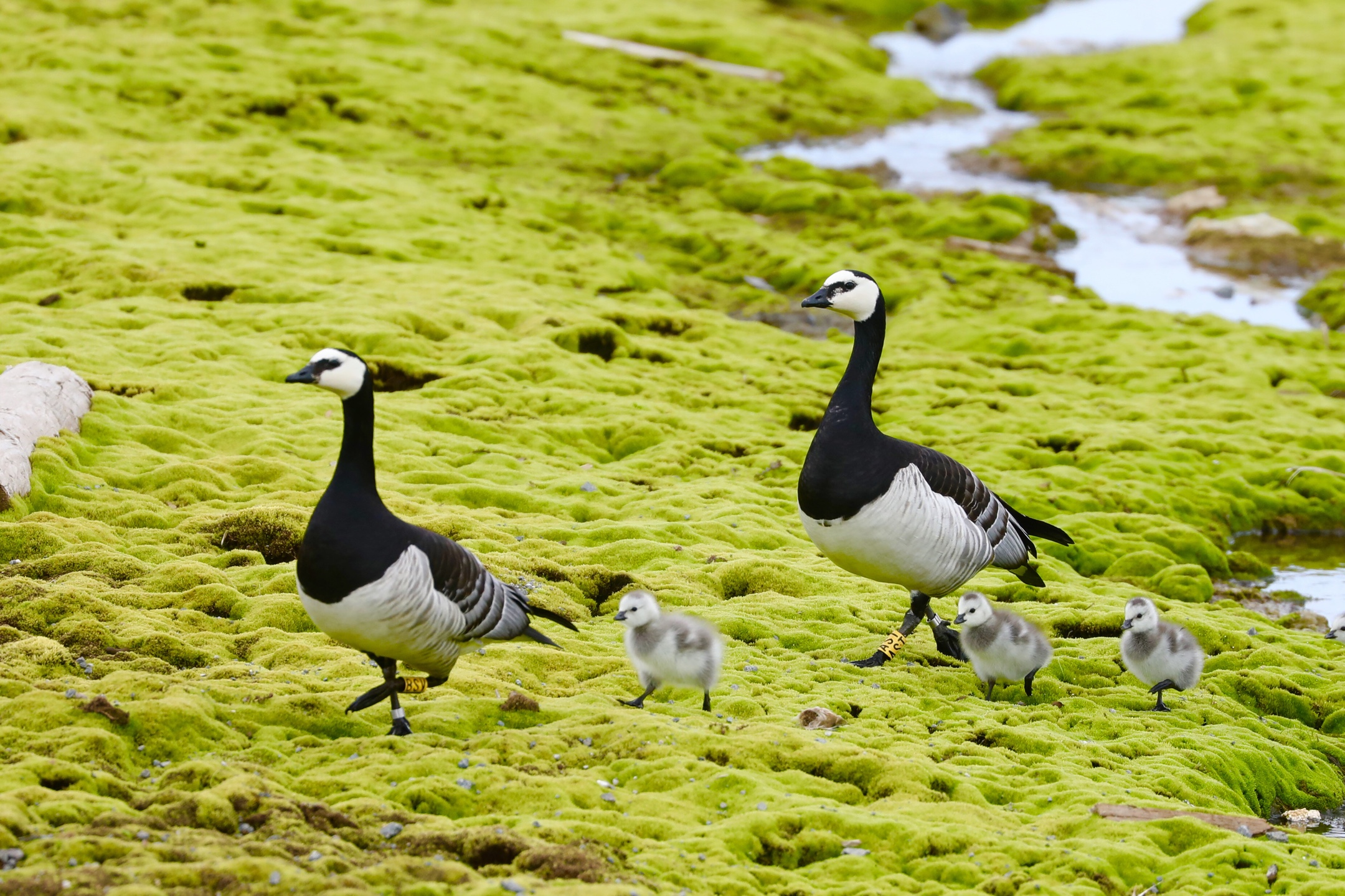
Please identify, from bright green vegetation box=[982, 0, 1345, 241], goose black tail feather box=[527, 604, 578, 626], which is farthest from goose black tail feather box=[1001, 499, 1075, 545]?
bright green vegetation box=[982, 0, 1345, 241]

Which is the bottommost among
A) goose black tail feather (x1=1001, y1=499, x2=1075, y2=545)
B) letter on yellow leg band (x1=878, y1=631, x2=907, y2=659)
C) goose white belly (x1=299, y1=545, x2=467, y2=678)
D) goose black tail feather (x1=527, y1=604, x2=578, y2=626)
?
letter on yellow leg band (x1=878, y1=631, x2=907, y2=659)

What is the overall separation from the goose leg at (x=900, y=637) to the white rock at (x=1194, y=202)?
27060 millimetres

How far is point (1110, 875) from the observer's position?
823 cm

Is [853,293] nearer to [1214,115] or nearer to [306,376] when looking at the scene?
[306,376]

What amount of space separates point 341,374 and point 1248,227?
1201 inches

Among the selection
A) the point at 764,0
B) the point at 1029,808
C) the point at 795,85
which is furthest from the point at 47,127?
the point at 764,0

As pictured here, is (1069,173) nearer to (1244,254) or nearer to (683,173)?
(1244,254)

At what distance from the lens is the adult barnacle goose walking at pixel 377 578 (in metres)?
8.36

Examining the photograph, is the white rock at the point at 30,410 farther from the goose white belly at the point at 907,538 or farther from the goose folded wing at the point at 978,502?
the goose folded wing at the point at 978,502

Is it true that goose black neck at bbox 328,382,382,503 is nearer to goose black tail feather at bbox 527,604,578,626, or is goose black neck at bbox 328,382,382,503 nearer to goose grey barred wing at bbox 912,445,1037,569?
goose black tail feather at bbox 527,604,578,626

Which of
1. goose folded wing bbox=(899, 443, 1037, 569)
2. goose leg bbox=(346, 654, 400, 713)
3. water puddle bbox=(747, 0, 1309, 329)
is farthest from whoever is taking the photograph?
water puddle bbox=(747, 0, 1309, 329)

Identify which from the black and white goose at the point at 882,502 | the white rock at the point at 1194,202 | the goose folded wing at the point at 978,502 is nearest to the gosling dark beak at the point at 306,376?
the black and white goose at the point at 882,502

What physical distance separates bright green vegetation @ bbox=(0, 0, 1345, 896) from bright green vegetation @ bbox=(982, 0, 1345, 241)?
7.32 m

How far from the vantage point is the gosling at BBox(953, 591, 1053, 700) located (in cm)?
1098
